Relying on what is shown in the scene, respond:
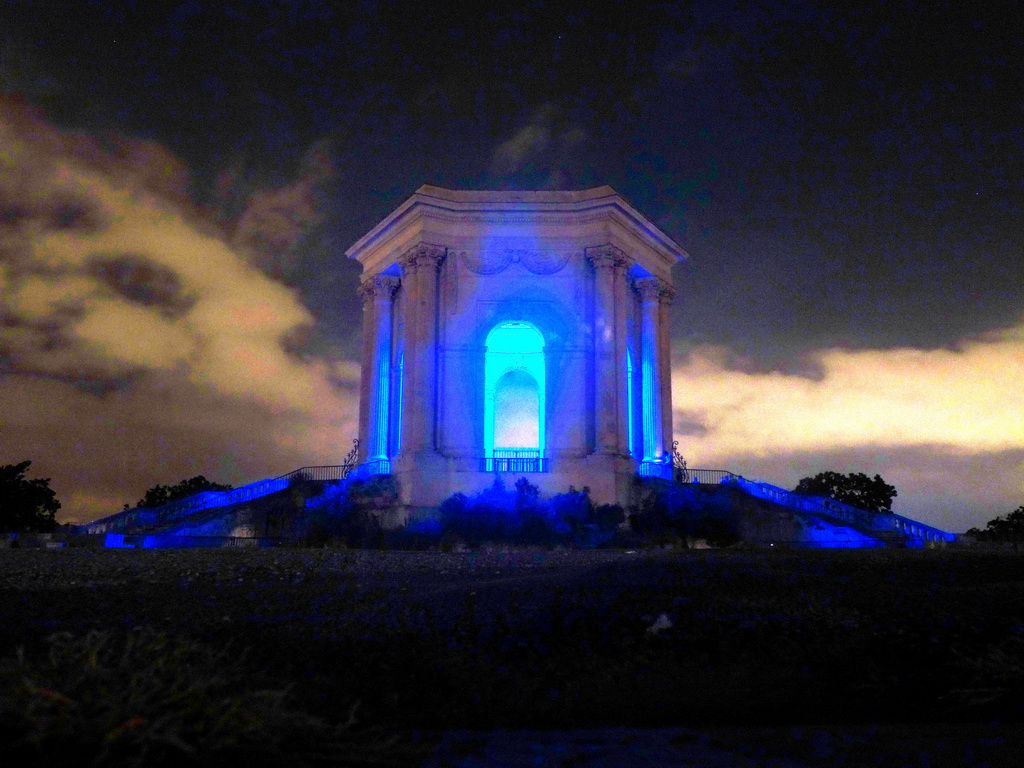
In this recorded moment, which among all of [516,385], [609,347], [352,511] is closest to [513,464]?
[609,347]

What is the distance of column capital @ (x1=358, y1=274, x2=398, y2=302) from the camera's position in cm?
4206

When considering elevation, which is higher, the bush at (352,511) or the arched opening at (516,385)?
the arched opening at (516,385)

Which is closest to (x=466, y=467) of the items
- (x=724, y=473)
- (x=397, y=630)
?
(x=724, y=473)

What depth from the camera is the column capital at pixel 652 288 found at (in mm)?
42250

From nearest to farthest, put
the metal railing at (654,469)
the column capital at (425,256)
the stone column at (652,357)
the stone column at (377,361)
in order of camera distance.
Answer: the metal railing at (654,469) < the column capital at (425,256) < the stone column at (377,361) < the stone column at (652,357)

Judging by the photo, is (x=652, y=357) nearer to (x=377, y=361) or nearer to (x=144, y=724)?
(x=377, y=361)

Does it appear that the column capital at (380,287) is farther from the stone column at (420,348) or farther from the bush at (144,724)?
the bush at (144,724)

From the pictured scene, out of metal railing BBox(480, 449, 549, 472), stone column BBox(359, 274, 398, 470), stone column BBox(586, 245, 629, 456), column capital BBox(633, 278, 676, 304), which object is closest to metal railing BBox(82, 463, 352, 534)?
stone column BBox(359, 274, 398, 470)

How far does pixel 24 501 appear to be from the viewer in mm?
37188

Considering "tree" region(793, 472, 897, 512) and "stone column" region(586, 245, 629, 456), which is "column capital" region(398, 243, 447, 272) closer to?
"stone column" region(586, 245, 629, 456)

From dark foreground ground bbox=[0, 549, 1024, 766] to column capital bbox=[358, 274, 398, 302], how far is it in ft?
95.9

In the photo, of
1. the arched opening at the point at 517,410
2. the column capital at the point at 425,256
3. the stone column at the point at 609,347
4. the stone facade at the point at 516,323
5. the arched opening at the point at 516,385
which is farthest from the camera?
the arched opening at the point at 517,410

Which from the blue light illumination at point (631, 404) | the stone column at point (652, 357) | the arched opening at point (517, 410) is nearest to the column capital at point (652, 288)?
the stone column at point (652, 357)

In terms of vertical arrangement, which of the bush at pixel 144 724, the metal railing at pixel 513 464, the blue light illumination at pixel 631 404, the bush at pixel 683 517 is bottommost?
the bush at pixel 144 724
